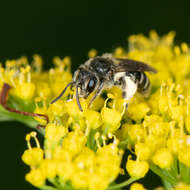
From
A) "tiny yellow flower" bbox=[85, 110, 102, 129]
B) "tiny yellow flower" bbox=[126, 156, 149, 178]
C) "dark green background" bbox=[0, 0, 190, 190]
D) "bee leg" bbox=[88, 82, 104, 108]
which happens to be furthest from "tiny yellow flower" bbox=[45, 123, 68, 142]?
"dark green background" bbox=[0, 0, 190, 190]

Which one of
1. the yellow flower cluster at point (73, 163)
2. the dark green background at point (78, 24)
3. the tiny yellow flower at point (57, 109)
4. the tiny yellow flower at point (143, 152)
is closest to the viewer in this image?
the yellow flower cluster at point (73, 163)

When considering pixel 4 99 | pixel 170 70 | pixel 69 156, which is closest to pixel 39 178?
pixel 69 156

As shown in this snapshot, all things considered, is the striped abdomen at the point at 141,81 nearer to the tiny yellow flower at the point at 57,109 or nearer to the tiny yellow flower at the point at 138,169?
the tiny yellow flower at the point at 57,109

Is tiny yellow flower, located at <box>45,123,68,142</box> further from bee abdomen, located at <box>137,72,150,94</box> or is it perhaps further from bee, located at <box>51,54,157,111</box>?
bee abdomen, located at <box>137,72,150,94</box>

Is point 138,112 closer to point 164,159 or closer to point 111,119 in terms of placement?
point 111,119

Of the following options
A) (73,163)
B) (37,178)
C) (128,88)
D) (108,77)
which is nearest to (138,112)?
(128,88)

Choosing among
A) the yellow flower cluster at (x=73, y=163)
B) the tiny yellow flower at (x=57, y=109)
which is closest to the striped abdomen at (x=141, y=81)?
the tiny yellow flower at (x=57, y=109)
